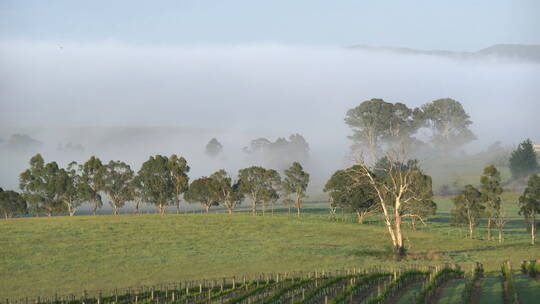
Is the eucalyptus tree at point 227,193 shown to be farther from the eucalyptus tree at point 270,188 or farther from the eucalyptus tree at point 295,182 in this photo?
the eucalyptus tree at point 295,182

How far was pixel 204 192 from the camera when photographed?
467 ft

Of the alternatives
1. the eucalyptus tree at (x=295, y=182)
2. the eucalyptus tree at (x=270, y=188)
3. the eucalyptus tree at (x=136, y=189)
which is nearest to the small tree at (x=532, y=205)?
Answer: the eucalyptus tree at (x=295, y=182)

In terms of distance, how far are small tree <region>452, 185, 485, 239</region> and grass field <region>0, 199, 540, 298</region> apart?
267 cm

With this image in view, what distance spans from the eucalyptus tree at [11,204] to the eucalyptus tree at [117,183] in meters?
16.6

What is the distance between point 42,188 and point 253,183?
143 feet

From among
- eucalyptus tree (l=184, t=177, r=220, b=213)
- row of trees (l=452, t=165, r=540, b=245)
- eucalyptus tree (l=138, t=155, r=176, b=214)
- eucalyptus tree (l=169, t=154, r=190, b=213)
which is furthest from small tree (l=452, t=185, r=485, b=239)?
eucalyptus tree (l=138, t=155, r=176, b=214)

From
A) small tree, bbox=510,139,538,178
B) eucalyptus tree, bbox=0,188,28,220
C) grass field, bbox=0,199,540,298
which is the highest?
small tree, bbox=510,139,538,178

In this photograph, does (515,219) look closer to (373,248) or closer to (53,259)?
(373,248)

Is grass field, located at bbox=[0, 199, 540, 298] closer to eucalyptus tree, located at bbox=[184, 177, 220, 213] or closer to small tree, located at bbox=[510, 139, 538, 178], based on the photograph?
eucalyptus tree, located at bbox=[184, 177, 220, 213]

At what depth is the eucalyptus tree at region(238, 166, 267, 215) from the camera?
14126cm

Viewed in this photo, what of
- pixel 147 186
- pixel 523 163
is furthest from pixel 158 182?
pixel 523 163

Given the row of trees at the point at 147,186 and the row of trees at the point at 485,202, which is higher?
the row of trees at the point at 147,186

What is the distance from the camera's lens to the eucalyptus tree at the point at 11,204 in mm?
135375

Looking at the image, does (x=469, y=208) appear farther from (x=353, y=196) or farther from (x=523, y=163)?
(x=523, y=163)
